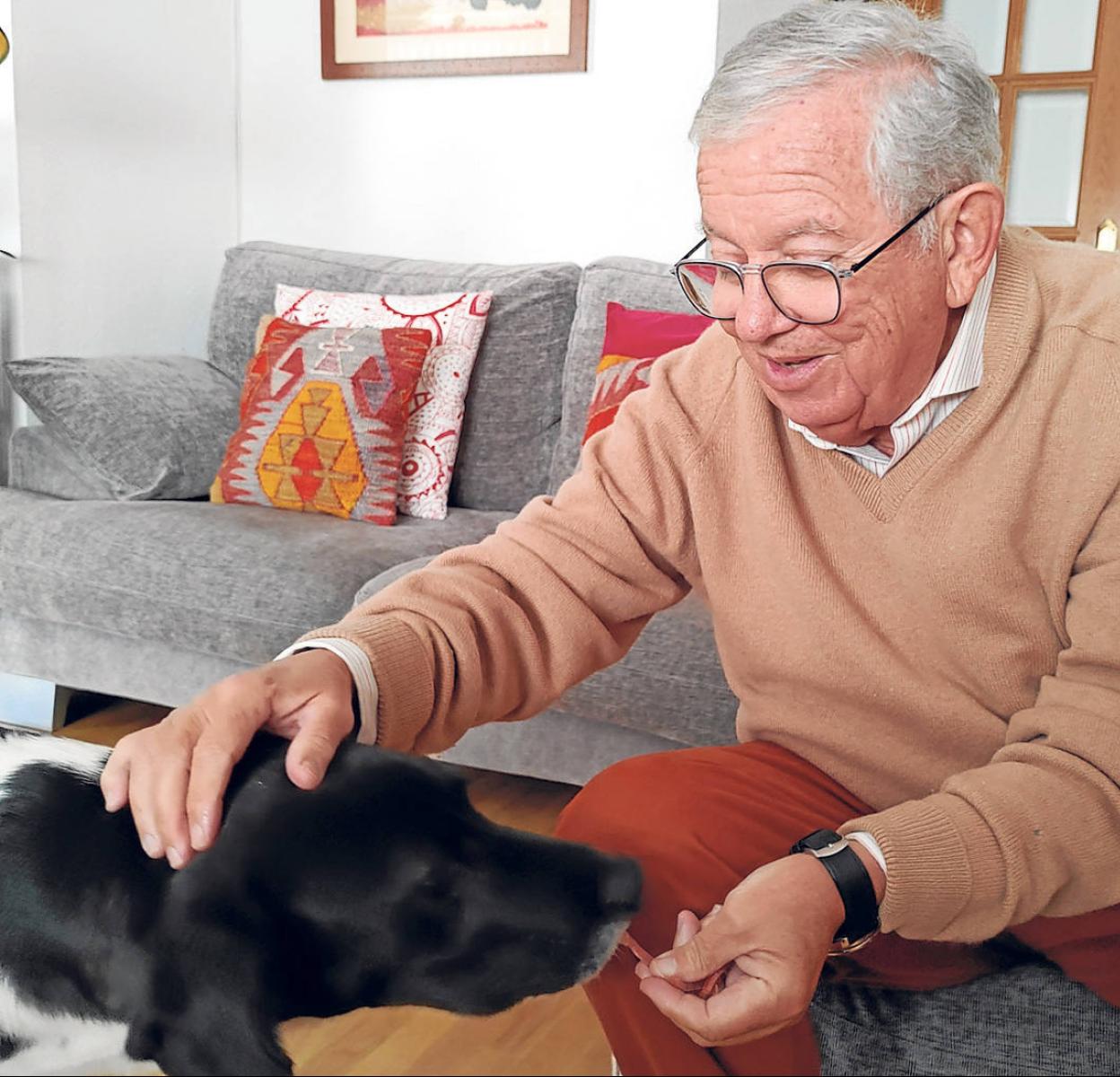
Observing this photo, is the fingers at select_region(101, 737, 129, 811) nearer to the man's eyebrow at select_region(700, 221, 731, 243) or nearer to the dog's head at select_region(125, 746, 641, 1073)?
the dog's head at select_region(125, 746, 641, 1073)

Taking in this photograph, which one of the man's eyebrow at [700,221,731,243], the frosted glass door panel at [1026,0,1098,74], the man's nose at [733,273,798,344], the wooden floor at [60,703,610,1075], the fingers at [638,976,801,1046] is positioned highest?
the frosted glass door panel at [1026,0,1098,74]

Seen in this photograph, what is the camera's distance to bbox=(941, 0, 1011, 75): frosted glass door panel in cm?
343

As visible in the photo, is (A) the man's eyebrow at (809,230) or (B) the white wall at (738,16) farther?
(B) the white wall at (738,16)

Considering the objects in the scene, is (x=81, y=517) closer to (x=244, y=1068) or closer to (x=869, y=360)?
(x=869, y=360)

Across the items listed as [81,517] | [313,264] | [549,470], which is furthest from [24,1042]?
[313,264]

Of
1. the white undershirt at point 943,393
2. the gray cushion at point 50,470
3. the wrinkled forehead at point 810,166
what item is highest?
the wrinkled forehead at point 810,166

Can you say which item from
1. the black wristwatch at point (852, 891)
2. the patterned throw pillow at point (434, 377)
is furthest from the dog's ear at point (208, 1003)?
the patterned throw pillow at point (434, 377)

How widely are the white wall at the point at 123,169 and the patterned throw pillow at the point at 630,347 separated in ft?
4.59

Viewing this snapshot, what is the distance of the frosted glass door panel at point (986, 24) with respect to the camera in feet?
11.3

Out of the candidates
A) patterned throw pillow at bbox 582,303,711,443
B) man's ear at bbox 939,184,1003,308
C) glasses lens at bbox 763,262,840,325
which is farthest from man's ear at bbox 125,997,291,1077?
patterned throw pillow at bbox 582,303,711,443

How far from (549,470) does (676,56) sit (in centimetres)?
101

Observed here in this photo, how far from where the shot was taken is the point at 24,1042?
69 cm

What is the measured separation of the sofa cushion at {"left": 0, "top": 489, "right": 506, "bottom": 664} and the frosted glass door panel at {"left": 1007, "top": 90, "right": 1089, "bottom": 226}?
6.95ft

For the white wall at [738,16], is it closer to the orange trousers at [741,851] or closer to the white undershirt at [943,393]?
the white undershirt at [943,393]
